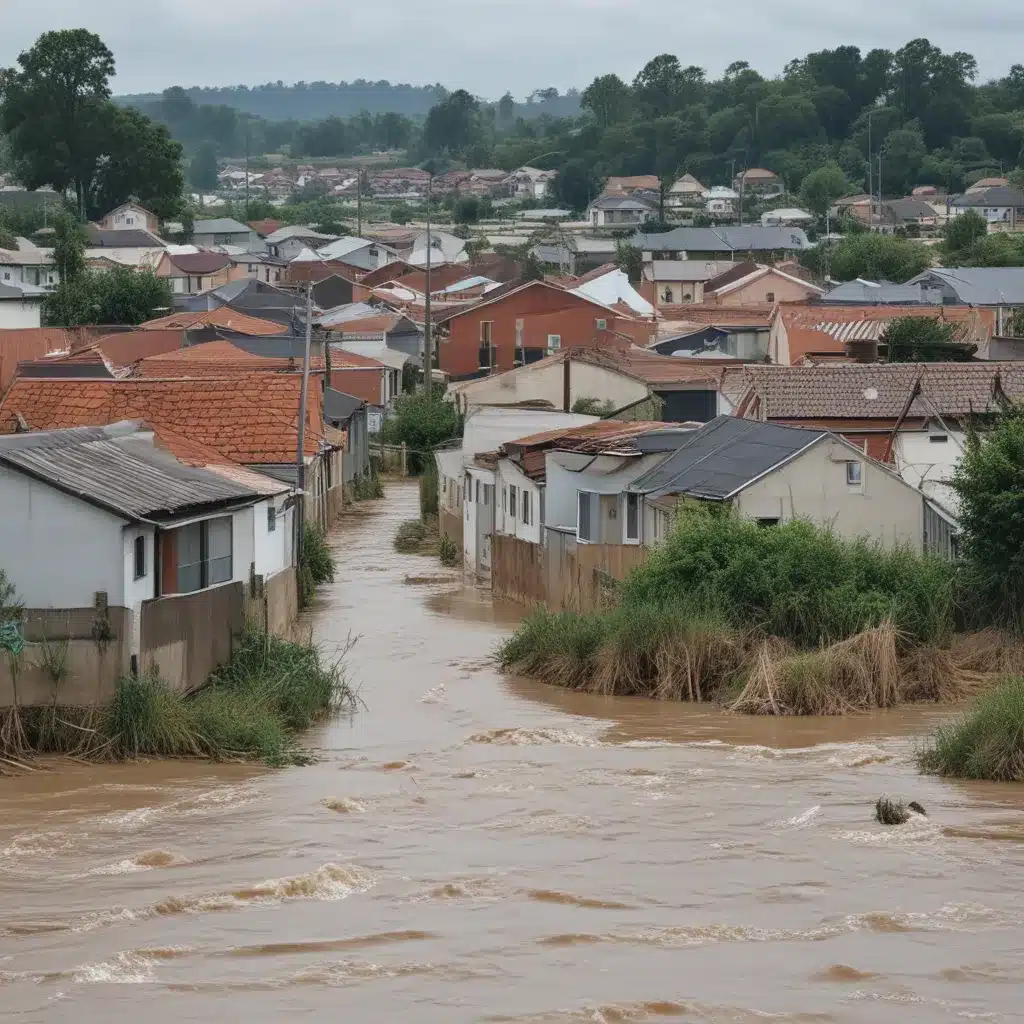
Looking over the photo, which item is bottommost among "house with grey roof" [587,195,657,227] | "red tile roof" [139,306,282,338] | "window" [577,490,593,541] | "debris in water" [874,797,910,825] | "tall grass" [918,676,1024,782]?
"debris in water" [874,797,910,825]

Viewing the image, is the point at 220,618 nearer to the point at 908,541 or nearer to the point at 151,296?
the point at 908,541

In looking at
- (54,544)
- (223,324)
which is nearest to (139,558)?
(54,544)

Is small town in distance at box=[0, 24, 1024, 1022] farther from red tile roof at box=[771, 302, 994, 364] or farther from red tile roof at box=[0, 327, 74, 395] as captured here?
red tile roof at box=[0, 327, 74, 395]

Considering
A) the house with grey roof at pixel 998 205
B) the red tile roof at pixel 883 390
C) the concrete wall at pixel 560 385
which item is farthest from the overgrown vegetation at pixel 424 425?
the house with grey roof at pixel 998 205

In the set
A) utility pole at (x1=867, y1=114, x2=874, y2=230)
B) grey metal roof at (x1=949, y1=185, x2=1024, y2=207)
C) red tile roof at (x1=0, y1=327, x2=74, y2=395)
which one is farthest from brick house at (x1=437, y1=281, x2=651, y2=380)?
grey metal roof at (x1=949, y1=185, x2=1024, y2=207)

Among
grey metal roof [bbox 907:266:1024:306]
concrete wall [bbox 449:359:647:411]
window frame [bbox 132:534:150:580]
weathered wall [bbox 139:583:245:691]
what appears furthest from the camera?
grey metal roof [bbox 907:266:1024:306]

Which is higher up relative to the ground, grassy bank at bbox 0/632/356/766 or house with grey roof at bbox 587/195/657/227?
house with grey roof at bbox 587/195/657/227
